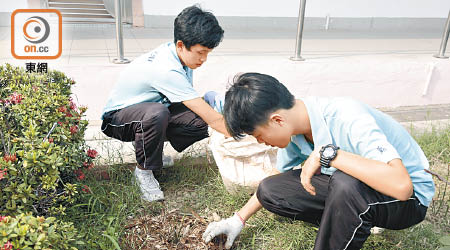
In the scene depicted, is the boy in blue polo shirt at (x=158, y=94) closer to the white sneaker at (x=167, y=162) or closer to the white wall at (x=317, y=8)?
the white sneaker at (x=167, y=162)

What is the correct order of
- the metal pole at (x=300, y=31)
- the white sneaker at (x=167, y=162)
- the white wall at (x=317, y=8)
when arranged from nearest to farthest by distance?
the white sneaker at (x=167, y=162), the metal pole at (x=300, y=31), the white wall at (x=317, y=8)

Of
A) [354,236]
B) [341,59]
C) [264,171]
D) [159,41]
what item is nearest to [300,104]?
[354,236]

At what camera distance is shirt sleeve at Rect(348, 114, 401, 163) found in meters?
1.65

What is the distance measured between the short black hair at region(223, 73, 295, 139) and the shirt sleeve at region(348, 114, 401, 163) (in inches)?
11.7

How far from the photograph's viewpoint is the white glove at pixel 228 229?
213cm

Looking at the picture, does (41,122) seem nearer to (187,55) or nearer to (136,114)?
(136,114)

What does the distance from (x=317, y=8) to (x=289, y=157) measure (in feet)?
15.1

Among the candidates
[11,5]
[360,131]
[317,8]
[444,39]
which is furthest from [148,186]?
[317,8]

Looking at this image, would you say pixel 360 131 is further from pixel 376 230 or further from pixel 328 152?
pixel 376 230

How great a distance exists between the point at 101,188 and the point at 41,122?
1.99 ft

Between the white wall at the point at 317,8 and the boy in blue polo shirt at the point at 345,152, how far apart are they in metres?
4.03

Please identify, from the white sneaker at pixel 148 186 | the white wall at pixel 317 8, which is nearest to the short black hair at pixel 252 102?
the white sneaker at pixel 148 186

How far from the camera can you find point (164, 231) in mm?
2293

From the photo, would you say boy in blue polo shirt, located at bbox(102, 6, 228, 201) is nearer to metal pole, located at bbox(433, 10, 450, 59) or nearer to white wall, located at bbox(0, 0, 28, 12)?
metal pole, located at bbox(433, 10, 450, 59)
